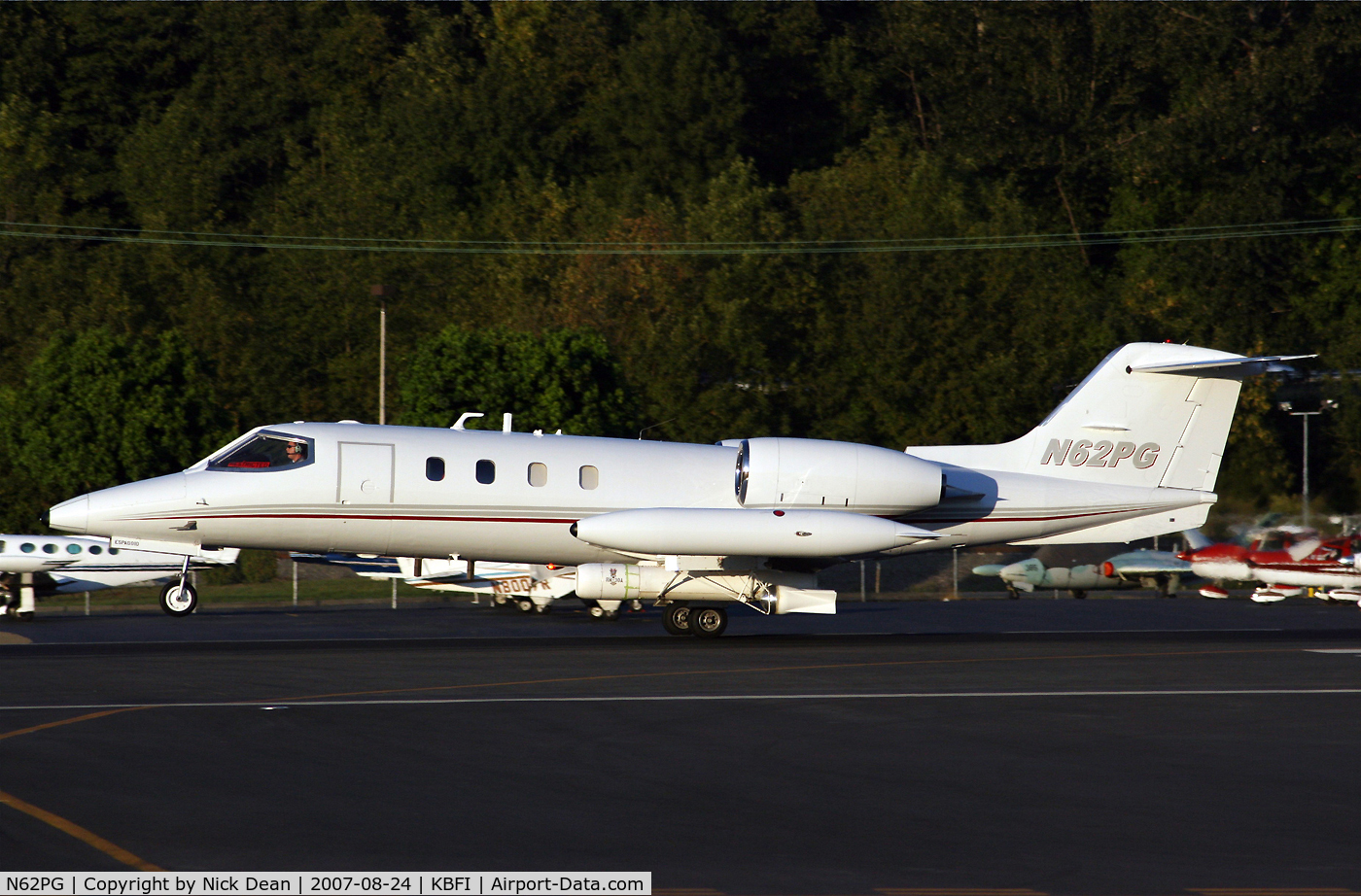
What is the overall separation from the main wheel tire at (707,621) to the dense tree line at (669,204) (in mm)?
19066

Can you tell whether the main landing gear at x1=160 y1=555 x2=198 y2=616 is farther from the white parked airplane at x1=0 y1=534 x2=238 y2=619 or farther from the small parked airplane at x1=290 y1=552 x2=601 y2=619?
the white parked airplane at x1=0 y1=534 x2=238 y2=619

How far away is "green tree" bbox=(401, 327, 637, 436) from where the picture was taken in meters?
42.1

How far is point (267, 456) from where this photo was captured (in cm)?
2350

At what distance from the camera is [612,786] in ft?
39.4

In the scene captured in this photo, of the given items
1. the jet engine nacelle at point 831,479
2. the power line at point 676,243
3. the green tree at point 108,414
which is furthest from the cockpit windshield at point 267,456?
the power line at point 676,243

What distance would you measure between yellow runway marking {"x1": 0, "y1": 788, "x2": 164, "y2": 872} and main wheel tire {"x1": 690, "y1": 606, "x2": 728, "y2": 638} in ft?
47.4

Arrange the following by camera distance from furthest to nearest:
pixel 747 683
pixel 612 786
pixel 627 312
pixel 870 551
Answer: pixel 627 312
pixel 870 551
pixel 747 683
pixel 612 786

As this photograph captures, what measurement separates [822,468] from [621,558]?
3418 millimetres

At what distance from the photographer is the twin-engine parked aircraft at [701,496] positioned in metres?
23.1

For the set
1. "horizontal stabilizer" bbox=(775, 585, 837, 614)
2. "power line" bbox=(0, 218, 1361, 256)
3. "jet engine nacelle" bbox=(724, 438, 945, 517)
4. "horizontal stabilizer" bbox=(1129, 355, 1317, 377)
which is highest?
"power line" bbox=(0, 218, 1361, 256)

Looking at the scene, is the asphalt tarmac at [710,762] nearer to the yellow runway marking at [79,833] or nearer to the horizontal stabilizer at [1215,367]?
the yellow runway marking at [79,833]

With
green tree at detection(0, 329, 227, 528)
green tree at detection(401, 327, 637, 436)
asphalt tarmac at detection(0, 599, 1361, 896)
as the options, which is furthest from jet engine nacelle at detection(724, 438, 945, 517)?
green tree at detection(0, 329, 227, 528)

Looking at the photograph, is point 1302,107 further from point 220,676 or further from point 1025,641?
point 220,676

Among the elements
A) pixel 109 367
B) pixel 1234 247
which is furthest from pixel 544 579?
pixel 1234 247
